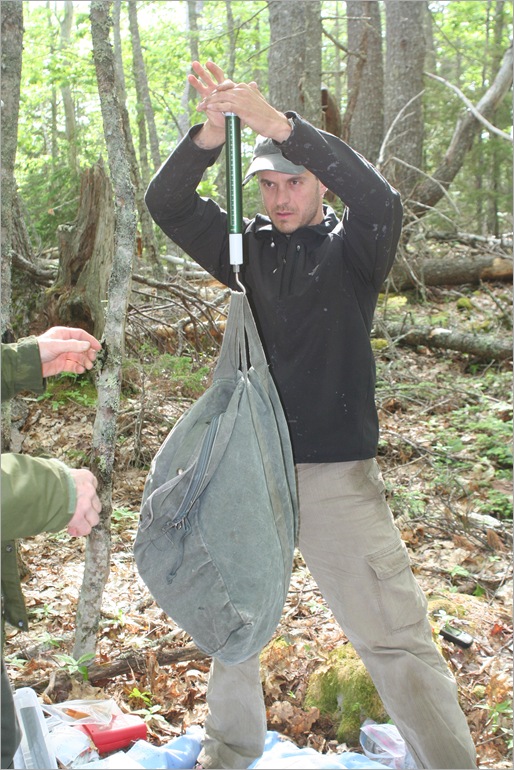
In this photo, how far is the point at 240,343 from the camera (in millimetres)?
2330

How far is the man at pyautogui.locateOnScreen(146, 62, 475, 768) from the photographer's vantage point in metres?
2.48

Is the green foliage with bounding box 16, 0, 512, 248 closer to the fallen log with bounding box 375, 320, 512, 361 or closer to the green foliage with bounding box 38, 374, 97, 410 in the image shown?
the green foliage with bounding box 38, 374, 97, 410

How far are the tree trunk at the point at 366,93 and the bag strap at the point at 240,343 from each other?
9.09m

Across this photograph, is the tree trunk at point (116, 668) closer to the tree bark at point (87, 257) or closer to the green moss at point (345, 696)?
the green moss at point (345, 696)

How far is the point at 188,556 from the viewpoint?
2.23 meters

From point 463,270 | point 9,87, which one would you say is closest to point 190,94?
point 463,270

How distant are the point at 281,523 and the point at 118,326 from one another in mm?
1353

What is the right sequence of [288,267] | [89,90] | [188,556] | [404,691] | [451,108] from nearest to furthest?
[188,556]
[404,691]
[288,267]
[451,108]
[89,90]

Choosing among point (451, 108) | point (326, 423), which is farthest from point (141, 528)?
point (451, 108)

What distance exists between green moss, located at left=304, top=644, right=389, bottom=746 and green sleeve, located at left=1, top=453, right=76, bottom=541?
205 cm

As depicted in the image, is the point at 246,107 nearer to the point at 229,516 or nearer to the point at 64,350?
the point at 64,350

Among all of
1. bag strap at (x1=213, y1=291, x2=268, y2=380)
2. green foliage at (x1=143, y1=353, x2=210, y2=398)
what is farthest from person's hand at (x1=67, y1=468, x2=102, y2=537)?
green foliage at (x1=143, y1=353, x2=210, y2=398)

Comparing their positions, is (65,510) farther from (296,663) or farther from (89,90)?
(89,90)

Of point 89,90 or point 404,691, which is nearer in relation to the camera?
point 404,691
